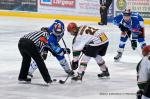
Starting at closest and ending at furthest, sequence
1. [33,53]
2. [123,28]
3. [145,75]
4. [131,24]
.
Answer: [145,75]
[33,53]
[131,24]
[123,28]

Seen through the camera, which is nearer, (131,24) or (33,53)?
(33,53)

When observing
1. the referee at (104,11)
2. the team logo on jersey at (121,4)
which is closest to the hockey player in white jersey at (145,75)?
the referee at (104,11)

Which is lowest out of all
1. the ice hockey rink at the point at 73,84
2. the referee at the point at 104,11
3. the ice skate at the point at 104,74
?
the ice hockey rink at the point at 73,84

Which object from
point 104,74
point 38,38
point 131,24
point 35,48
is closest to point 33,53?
point 35,48

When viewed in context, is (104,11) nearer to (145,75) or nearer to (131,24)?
(131,24)

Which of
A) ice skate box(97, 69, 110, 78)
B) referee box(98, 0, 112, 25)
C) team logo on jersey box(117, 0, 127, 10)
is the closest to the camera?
ice skate box(97, 69, 110, 78)

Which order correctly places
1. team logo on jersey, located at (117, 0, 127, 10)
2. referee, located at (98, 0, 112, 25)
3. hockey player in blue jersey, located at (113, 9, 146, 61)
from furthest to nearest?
1. team logo on jersey, located at (117, 0, 127, 10)
2. referee, located at (98, 0, 112, 25)
3. hockey player in blue jersey, located at (113, 9, 146, 61)

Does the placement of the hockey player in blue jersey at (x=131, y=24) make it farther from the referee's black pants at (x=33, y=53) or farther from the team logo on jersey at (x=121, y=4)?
the team logo on jersey at (x=121, y=4)

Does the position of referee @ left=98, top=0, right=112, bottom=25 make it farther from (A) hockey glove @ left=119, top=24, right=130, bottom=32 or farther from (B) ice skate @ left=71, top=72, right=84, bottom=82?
(B) ice skate @ left=71, top=72, right=84, bottom=82

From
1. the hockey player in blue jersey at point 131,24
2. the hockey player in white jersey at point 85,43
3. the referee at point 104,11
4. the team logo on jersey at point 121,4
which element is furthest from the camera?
the team logo on jersey at point 121,4

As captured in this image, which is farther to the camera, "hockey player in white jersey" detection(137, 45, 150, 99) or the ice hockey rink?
the ice hockey rink

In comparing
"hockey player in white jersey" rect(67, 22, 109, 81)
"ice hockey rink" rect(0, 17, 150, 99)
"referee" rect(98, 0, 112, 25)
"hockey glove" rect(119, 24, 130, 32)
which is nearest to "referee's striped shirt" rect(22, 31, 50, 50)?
"hockey player in white jersey" rect(67, 22, 109, 81)

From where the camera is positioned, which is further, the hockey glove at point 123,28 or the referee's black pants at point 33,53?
the hockey glove at point 123,28

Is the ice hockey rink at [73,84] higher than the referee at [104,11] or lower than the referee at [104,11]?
lower
